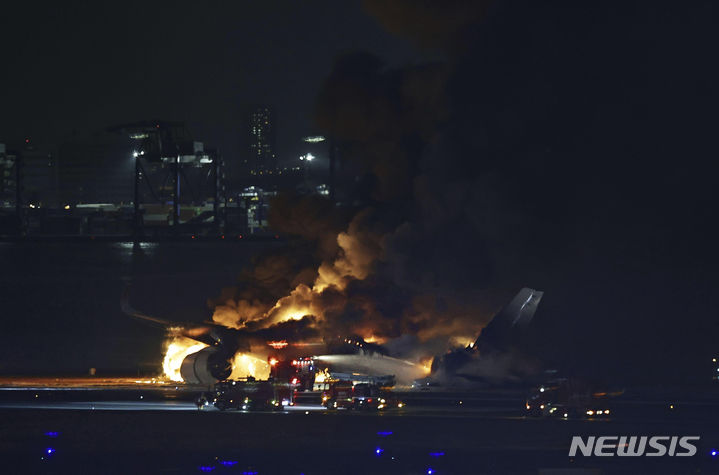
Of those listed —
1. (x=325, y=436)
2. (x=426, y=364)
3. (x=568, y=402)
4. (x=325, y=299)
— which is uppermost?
(x=325, y=299)

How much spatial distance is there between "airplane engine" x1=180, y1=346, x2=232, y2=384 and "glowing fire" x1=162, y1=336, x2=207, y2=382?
3831 millimetres

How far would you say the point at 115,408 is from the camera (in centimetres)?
4697

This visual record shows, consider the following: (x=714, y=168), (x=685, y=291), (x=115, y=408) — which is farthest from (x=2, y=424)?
(x=685, y=291)

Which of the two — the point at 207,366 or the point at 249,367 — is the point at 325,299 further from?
the point at 207,366

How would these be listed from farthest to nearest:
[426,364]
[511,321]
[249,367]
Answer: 1. [249,367]
2. [426,364]
3. [511,321]

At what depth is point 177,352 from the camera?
208 ft

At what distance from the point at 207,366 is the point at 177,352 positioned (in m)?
6.93

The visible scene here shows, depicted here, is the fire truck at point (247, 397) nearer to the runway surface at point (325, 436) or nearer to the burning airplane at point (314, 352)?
the runway surface at point (325, 436)

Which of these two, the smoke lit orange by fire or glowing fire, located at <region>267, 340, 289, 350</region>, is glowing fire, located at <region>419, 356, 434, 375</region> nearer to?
the smoke lit orange by fire

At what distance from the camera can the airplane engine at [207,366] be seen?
5691 centimetres

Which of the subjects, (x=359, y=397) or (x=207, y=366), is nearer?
(x=359, y=397)

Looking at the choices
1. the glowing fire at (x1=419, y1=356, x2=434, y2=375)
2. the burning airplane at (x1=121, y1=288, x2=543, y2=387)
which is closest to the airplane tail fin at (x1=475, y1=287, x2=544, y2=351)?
the burning airplane at (x1=121, y1=288, x2=543, y2=387)

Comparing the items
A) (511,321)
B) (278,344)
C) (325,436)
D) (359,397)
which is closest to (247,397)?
(359,397)

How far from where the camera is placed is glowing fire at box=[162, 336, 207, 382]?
6285 centimetres
